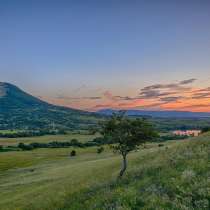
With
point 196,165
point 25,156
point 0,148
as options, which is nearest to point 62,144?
point 0,148

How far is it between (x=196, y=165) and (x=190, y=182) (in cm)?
379

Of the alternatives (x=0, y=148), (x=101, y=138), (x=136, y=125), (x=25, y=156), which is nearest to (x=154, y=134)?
(x=136, y=125)

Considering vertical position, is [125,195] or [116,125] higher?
[116,125]

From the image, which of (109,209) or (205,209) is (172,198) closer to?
(205,209)

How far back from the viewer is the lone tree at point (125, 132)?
3519cm

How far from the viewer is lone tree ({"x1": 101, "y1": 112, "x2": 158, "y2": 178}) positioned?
35.2 metres

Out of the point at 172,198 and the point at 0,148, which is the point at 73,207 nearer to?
the point at 172,198

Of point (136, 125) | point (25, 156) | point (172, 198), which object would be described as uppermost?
point (136, 125)

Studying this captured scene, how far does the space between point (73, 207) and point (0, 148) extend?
160m

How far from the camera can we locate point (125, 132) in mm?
35250

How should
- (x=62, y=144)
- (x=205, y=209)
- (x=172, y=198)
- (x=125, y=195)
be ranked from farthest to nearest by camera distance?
(x=62, y=144) < (x=125, y=195) < (x=172, y=198) < (x=205, y=209)

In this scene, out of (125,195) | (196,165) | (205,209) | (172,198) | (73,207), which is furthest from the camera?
(196,165)

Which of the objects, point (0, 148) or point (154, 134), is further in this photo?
point (0, 148)

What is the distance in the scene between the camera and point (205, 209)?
1128cm
